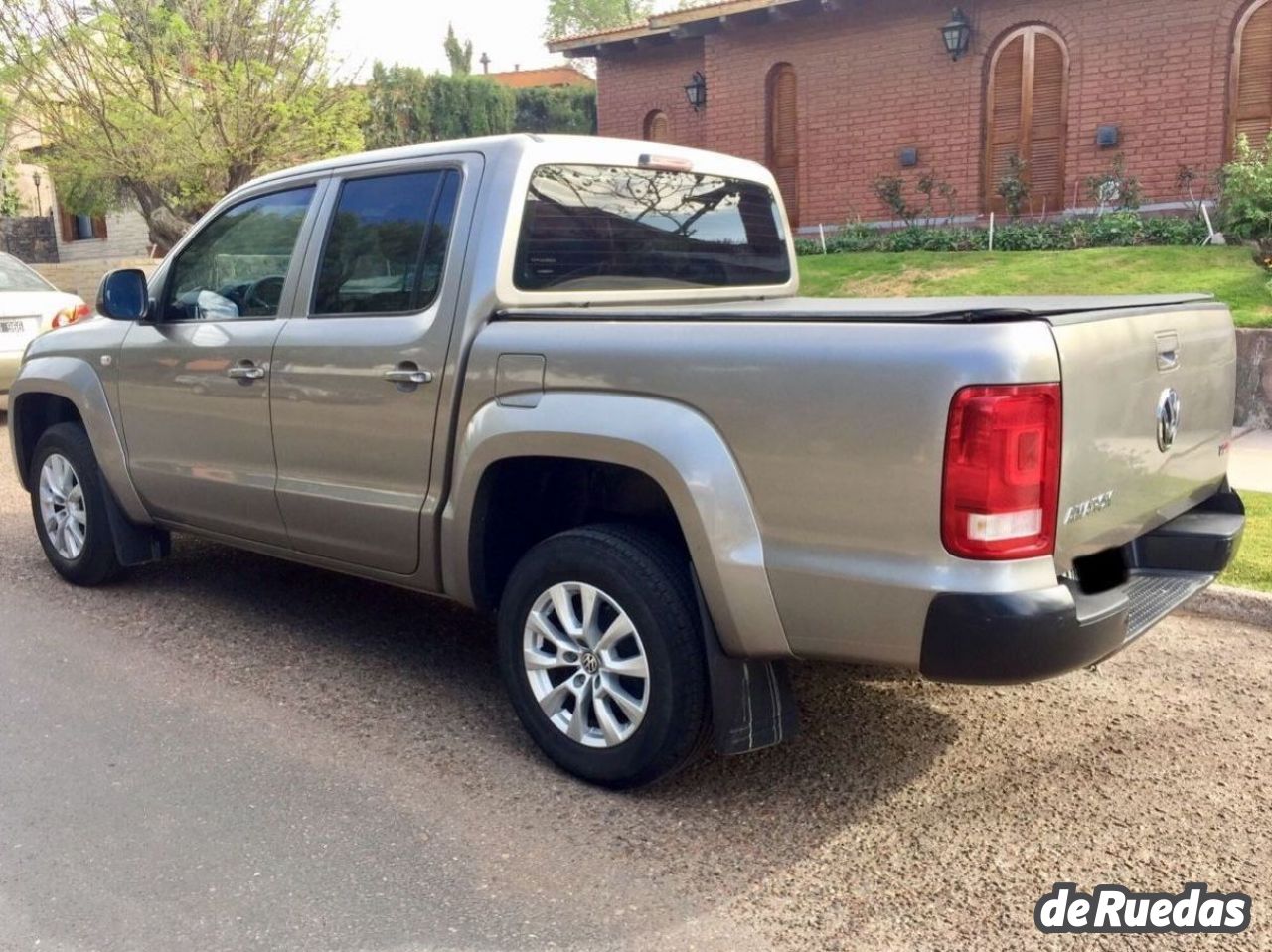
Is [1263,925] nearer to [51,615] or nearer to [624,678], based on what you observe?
[624,678]

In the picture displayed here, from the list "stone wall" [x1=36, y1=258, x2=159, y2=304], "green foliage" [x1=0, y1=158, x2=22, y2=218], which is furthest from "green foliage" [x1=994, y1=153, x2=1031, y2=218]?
"green foliage" [x1=0, y1=158, x2=22, y2=218]

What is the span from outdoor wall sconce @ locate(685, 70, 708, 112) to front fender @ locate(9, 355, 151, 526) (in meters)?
15.1

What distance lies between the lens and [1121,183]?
14.9m

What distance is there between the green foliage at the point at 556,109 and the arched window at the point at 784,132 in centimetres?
1736

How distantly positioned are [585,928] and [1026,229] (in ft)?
42.1

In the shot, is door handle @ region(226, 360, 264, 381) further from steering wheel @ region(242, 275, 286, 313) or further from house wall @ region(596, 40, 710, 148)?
house wall @ region(596, 40, 710, 148)

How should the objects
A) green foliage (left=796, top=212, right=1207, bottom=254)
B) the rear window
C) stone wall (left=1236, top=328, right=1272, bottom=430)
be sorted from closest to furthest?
the rear window, stone wall (left=1236, top=328, right=1272, bottom=430), green foliage (left=796, top=212, right=1207, bottom=254)

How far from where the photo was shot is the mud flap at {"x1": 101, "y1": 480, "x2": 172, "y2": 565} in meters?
5.71

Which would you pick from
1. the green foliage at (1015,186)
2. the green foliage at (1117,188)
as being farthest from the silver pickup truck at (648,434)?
the green foliage at (1015,186)

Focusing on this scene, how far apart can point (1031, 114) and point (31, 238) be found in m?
27.6

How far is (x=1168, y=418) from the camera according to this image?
355 cm

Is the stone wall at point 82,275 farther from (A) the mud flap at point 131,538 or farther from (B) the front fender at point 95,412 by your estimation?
(A) the mud flap at point 131,538

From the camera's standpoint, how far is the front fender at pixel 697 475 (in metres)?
3.29

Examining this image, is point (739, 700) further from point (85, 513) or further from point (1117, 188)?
point (1117, 188)
